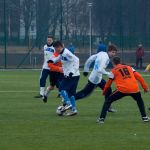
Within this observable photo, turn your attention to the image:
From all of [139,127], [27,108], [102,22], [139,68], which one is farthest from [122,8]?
[139,127]

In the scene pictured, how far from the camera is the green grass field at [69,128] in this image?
1188 cm

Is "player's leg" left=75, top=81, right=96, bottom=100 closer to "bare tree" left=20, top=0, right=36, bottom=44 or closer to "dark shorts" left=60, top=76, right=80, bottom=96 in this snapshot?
"dark shorts" left=60, top=76, right=80, bottom=96

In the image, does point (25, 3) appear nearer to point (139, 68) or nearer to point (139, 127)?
point (139, 68)

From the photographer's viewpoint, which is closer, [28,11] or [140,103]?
[140,103]

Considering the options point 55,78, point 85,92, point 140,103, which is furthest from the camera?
point 55,78

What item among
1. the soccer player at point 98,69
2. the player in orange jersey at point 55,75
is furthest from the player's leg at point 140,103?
the player in orange jersey at point 55,75

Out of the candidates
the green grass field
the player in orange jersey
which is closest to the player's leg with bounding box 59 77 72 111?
the green grass field

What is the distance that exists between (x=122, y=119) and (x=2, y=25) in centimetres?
3760

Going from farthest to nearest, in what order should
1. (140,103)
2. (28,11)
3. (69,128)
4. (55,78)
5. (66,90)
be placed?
(28,11) < (55,78) < (66,90) < (140,103) < (69,128)

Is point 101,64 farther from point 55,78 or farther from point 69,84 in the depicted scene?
point 55,78

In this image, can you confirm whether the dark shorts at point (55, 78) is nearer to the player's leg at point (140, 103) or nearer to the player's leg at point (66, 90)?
the player's leg at point (66, 90)

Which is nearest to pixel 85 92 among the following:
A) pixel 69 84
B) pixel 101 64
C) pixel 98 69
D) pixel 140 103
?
pixel 69 84

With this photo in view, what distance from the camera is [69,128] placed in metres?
14.0

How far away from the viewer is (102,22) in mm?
58250
